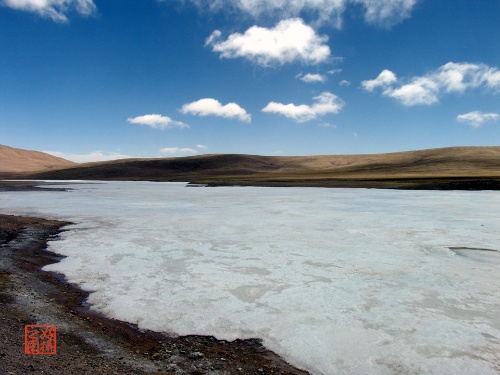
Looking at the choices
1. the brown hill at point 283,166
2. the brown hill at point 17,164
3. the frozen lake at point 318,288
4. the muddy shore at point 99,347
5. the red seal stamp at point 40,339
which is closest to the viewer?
the muddy shore at point 99,347

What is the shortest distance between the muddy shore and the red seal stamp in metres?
0.07

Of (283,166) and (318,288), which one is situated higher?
(283,166)

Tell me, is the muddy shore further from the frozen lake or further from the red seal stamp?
the frozen lake

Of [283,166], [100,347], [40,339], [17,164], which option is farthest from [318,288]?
[17,164]

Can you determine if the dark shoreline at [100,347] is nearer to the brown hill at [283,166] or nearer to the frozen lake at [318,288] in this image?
the frozen lake at [318,288]

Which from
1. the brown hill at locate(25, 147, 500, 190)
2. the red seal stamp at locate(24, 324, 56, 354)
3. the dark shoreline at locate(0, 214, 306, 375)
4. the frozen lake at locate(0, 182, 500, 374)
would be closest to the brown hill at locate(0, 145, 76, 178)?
the brown hill at locate(25, 147, 500, 190)

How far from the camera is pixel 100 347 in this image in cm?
502

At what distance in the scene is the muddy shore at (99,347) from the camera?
447 cm

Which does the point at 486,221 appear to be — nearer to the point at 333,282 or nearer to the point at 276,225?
the point at 276,225

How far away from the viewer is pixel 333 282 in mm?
7906

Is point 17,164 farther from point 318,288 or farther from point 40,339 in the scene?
point 318,288

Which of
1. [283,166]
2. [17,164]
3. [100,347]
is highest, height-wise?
[17,164]

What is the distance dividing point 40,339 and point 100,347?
844 mm

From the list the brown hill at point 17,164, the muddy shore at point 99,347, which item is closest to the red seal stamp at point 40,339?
the muddy shore at point 99,347
